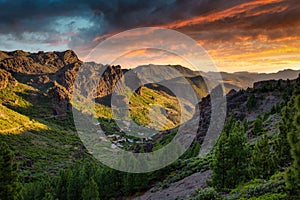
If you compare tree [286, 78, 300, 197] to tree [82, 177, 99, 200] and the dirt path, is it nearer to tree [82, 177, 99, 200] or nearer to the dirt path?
the dirt path

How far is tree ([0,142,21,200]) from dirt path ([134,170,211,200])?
2332cm

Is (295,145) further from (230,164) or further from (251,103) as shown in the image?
(251,103)

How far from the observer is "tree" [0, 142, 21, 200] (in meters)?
34.8

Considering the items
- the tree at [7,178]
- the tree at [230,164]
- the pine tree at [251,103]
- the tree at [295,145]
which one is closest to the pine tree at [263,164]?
the tree at [230,164]

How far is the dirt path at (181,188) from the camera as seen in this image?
139ft

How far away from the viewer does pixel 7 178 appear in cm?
3556

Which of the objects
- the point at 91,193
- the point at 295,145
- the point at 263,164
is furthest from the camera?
the point at 91,193

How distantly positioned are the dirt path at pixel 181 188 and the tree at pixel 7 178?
76.5 ft

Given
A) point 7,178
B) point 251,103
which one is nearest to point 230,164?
point 7,178

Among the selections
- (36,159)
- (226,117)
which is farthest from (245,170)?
(36,159)

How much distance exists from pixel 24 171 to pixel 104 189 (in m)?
102

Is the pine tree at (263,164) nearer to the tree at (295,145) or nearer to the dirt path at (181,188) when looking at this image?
the dirt path at (181,188)

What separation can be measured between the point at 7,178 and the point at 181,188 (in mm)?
27629

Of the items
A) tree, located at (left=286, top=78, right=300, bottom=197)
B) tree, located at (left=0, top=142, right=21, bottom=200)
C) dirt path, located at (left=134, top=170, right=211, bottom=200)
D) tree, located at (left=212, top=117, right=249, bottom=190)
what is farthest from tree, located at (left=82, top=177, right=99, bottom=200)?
tree, located at (left=286, top=78, right=300, bottom=197)
